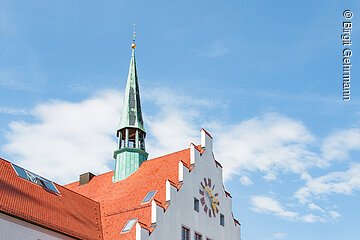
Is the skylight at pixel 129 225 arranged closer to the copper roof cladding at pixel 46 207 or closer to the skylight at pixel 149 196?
the copper roof cladding at pixel 46 207

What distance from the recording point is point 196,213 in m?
37.4

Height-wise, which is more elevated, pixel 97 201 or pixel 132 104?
pixel 132 104

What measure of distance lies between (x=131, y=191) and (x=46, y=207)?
8.06 m

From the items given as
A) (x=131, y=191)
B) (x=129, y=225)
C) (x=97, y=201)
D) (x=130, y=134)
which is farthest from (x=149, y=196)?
(x=130, y=134)

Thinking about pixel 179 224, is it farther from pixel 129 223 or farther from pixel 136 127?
pixel 136 127

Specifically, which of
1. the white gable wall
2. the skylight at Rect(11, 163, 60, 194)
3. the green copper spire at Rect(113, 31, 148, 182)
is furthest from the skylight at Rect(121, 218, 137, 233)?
the green copper spire at Rect(113, 31, 148, 182)

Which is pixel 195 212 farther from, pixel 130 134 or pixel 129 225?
pixel 130 134

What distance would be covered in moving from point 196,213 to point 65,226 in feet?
30.1

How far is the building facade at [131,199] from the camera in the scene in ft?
102

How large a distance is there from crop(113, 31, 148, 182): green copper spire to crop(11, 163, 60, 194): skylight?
730cm

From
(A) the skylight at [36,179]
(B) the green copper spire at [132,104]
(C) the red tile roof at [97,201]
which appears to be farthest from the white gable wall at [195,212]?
(B) the green copper spire at [132,104]

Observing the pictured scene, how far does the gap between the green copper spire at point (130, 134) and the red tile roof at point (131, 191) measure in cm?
86

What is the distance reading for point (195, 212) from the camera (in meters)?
37.4

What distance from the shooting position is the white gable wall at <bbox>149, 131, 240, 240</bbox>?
34281 millimetres
